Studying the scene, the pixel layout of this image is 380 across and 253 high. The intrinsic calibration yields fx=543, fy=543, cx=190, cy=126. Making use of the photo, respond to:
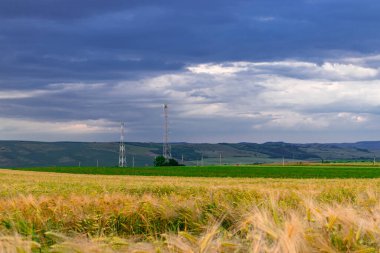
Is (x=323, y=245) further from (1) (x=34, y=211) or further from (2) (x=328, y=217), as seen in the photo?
(1) (x=34, y=211)

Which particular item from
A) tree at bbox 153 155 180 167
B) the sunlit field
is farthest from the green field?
the sunlit field

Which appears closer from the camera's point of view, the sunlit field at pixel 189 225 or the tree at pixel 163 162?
the sunlit field at pixel 189 225

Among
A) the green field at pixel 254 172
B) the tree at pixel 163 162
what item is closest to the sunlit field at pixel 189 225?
the green field at pixel 254 172

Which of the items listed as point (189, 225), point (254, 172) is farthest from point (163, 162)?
point (189, 225)

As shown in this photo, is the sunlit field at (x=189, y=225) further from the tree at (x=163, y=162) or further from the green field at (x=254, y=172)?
the tree at (x=163, y=162)

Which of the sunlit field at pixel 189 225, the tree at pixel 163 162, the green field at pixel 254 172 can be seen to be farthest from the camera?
the tree at pixel 163 162

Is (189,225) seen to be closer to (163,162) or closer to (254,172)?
(254,172)

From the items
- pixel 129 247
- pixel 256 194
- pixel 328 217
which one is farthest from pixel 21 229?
pixel 256 194

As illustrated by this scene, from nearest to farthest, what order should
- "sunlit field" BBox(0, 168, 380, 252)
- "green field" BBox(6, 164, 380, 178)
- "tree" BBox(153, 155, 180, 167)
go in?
"sunlit field" BBox(0, 168, 380, 252) < "green field" BBox(6, 164, 380, 178) < "tree" BBox(153, 155, 180, 167)

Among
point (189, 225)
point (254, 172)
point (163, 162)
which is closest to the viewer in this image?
point (189, 225)

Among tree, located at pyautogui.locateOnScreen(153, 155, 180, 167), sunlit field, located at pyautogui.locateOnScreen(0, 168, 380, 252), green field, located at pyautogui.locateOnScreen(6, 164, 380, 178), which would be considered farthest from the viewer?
tree, located at pyautogui.locateOnScreen(153, 155, 180, 167)

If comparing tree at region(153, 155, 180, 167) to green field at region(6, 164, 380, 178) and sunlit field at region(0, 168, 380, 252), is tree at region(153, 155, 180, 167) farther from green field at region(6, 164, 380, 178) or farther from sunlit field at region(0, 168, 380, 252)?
sunlit field at region(0, 168, 380, 252)

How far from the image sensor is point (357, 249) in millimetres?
4047

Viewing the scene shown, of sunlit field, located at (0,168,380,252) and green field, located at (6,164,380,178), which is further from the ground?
sunlit field, located at (0,168,380,252)
